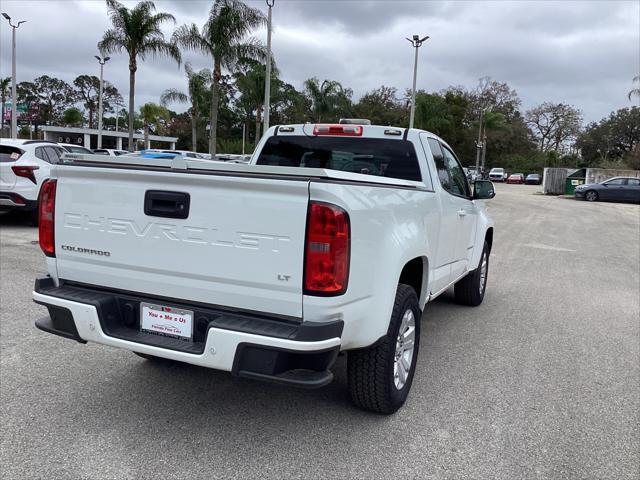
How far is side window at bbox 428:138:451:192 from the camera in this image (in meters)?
4.71

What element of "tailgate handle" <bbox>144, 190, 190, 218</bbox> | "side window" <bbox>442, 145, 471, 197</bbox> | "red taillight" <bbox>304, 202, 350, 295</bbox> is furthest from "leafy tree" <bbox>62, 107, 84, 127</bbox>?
"red taillight" <bbox>304, 202, 350, 295</bbox>

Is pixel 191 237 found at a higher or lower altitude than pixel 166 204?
lower

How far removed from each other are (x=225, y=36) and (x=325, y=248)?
25.9 meters

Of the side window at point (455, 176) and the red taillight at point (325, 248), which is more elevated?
the side window at point (455, 176)

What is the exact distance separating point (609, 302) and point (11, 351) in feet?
22.1

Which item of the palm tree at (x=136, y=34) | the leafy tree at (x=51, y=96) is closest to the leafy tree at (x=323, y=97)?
the palm tree at (x=136, y=34)

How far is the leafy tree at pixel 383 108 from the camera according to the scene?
240 feet

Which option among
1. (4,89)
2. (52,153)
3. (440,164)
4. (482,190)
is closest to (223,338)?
(440,164)

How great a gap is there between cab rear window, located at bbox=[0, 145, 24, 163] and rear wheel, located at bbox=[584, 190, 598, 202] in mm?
27982

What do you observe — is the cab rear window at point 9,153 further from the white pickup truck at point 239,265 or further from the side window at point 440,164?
the side window at point 440,164

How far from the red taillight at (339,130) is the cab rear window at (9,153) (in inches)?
313

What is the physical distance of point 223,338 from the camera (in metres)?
2.77

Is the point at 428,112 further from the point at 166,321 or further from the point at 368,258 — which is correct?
the point at 166,321

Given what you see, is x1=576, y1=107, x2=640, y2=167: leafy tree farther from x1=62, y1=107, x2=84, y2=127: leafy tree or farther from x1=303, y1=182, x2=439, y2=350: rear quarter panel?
x1=303, y1=182, x2=439, y2=350: rear quarter panel
